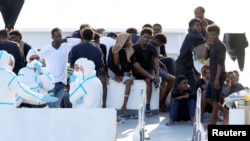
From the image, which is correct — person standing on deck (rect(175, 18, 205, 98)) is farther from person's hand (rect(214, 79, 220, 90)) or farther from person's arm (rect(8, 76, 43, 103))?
person's arm (rect(8, 76, 43, 103))

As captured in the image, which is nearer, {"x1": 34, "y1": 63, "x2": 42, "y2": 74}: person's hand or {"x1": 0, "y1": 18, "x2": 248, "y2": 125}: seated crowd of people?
{"x1": 34, "y1": 63, "x2": 42, "y2": 74}: person's hand

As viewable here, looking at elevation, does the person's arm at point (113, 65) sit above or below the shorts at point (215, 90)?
above

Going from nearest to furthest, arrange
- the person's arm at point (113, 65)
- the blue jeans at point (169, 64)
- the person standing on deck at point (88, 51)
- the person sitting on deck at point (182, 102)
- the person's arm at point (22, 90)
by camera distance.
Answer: the person's arm at point (22, 90)
the person standing on deck at point (88, 51)
the person sitting on deck at point (182, 102)
the person's arm at point (113, 65)
the blue jeans at point (169, 64)

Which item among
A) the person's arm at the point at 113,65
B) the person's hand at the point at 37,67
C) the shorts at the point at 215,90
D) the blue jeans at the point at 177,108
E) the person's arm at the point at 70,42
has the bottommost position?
the blue jeans at the point at 177,108

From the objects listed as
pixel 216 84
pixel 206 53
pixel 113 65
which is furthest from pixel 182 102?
pixel 113 65

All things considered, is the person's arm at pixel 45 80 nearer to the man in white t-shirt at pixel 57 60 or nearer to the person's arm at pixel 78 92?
the person's arm at pixel 78 92

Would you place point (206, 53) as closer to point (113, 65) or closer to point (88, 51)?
point (113, 65)

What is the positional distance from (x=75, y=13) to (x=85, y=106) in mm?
25292

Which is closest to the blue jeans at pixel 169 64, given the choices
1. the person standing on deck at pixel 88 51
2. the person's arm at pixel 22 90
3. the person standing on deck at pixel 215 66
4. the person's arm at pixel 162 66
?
the person's arm at pixel 162 66

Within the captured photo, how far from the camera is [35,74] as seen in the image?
12891mm

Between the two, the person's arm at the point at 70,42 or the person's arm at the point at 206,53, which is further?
the person's arm at the point at 70,42

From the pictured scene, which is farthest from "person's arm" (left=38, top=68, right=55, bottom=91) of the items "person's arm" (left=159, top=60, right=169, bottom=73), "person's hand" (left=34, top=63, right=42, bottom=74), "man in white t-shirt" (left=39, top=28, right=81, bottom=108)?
"person's arm" (left=159, top=60, right=169, bottom=73)

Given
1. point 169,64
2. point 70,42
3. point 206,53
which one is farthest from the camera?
point 169,64

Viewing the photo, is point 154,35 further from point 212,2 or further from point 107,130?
point 212,2
